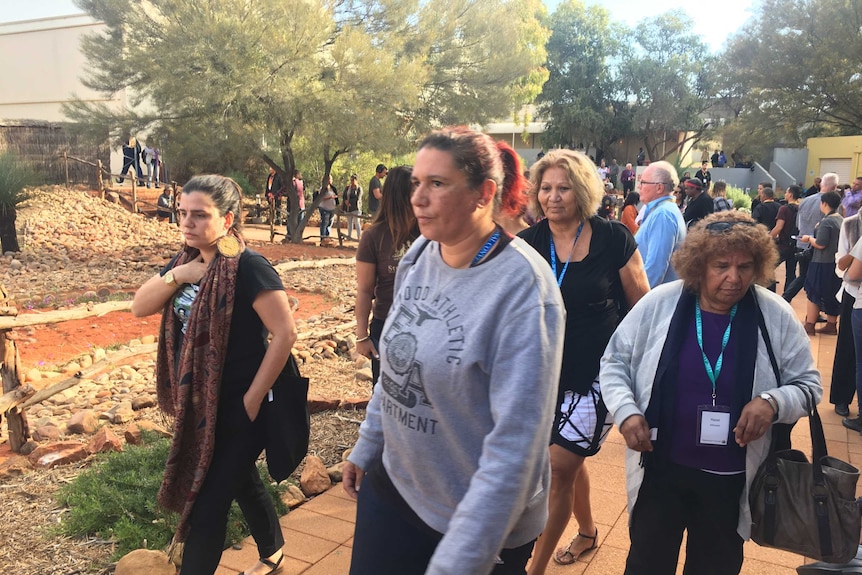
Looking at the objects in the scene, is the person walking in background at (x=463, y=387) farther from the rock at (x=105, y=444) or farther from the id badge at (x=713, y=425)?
the rock at (x=105, y=444)

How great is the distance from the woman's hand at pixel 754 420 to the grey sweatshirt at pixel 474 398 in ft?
2.61

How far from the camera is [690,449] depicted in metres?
2.42

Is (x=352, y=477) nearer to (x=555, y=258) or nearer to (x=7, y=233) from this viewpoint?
(x=555, y=258)

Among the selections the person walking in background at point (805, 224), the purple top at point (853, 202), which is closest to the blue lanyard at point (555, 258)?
the person walking in background at point (805, 224)

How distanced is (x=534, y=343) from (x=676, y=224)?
10.3 ft

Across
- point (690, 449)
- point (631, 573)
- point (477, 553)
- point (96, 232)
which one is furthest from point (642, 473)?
point (96, 232)

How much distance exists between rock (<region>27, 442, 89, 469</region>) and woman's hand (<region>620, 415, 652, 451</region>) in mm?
3698

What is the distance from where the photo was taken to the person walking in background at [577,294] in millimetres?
3008

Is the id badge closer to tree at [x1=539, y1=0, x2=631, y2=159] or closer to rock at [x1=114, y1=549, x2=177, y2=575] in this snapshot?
rock at [x1=114, y1=549, x2=177, y2=575]

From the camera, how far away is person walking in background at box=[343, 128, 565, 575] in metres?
1.61

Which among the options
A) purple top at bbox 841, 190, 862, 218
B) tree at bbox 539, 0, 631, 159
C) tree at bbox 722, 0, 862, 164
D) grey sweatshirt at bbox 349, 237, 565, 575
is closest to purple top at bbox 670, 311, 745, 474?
grey sweatshirt at bbox 349, 237, 565, 575

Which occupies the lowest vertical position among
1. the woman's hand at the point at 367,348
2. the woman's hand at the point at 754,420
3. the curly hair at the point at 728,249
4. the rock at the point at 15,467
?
the rock at the point at 15,467

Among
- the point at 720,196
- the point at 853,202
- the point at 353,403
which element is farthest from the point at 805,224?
the point at 353,403

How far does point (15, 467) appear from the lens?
177 inches
